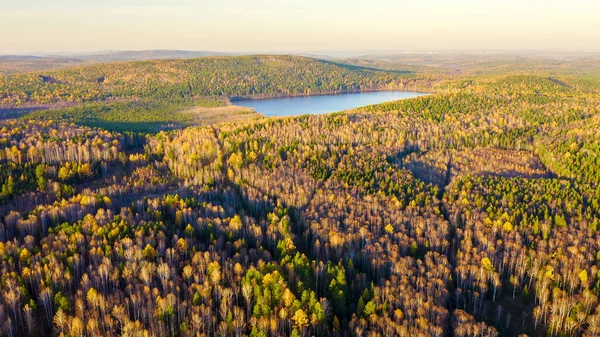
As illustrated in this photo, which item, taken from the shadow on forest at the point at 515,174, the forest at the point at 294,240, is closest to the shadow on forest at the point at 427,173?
the forest at the point at 294,240

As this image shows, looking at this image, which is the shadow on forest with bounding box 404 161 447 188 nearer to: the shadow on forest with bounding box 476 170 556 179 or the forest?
the forest

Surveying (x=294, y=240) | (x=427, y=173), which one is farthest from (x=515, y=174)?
(x=294, y=240)

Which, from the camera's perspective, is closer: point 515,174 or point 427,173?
point 515,174

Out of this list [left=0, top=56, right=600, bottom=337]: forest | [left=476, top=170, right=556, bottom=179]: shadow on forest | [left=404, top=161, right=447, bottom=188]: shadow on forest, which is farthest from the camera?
[left=404, top=161, right=447, bottom=188]: shadow on forest

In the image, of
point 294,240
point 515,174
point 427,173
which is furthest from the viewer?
point 427,173

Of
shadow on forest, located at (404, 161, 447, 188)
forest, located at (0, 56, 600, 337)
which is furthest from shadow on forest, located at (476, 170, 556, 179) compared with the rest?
shadow on forest, located at (404, 161, 447, 188)

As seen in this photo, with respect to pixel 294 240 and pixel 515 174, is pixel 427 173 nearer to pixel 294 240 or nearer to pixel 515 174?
pixel 515 174

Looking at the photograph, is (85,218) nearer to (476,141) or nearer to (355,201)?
(355,201)

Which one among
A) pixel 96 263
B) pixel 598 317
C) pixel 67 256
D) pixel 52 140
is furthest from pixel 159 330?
pixel 52 140
